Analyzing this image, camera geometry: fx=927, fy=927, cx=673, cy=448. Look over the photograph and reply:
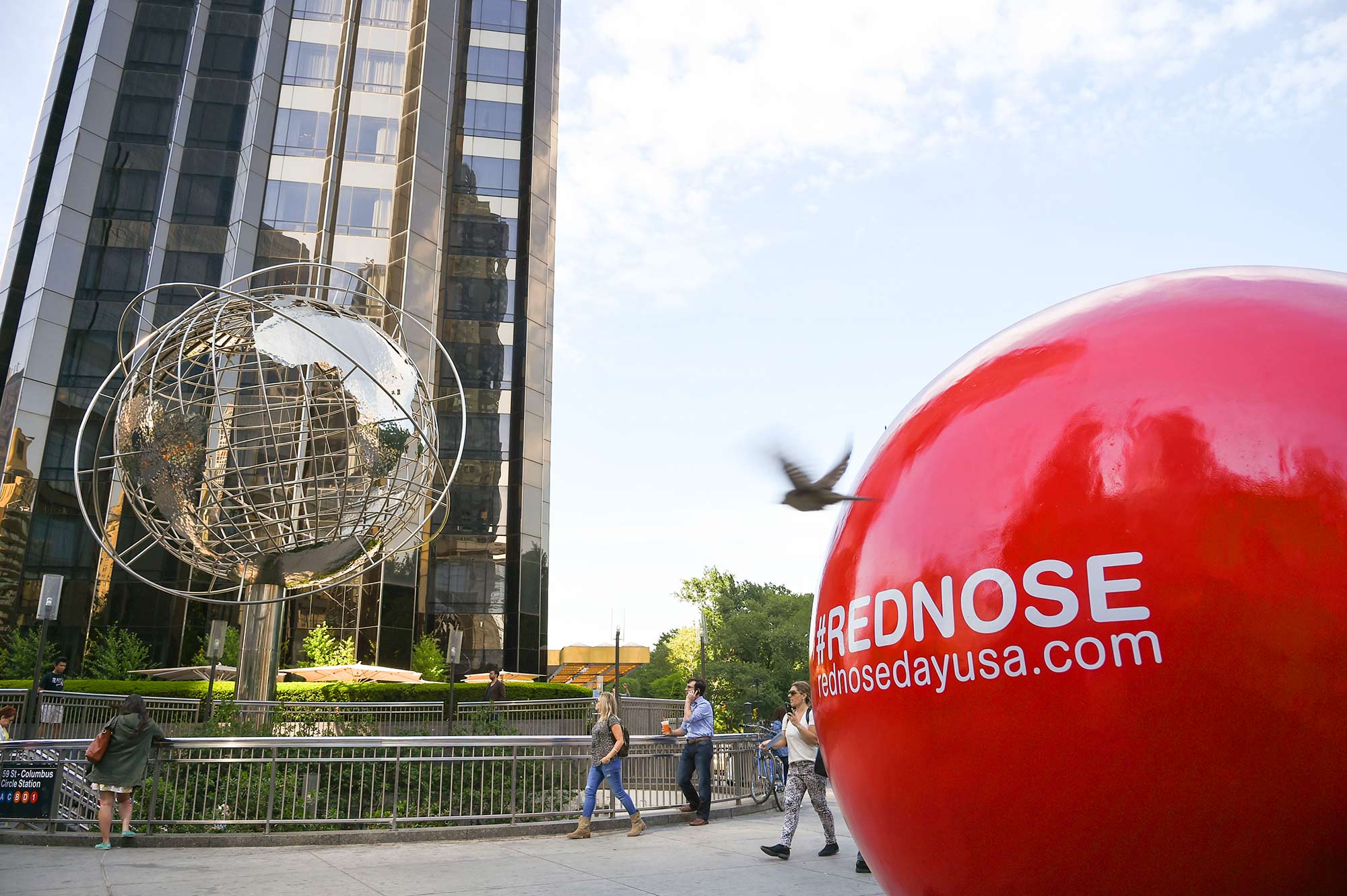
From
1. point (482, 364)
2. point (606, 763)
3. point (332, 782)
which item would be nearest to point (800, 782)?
point (606, 763)

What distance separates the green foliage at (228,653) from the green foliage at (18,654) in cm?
457

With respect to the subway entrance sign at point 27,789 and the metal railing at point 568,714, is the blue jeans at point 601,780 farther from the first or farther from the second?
the metal railing at point 568,714

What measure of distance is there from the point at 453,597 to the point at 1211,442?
34493mm

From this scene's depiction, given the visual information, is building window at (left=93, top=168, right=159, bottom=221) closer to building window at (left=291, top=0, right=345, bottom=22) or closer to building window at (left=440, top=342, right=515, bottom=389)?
building window at (left=291, top=0, right=345, bottom=22)

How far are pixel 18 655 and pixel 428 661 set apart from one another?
12.5 metres

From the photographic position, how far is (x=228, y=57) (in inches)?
1540

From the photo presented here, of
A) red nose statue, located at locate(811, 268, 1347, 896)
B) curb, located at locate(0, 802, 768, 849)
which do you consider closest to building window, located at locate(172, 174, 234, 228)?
curb, located at locate(0, 802, 768, 849)

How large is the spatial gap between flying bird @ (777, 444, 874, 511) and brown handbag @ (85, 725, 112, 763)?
30.1 ft

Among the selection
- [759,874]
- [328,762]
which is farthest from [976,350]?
[328,762]

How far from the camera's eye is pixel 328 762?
1090cm

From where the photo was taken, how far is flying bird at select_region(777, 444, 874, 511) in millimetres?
3627

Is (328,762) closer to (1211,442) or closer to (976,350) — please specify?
(976,350)

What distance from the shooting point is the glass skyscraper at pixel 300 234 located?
32.5 metres

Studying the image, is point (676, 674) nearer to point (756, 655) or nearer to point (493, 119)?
point (756, 655)
